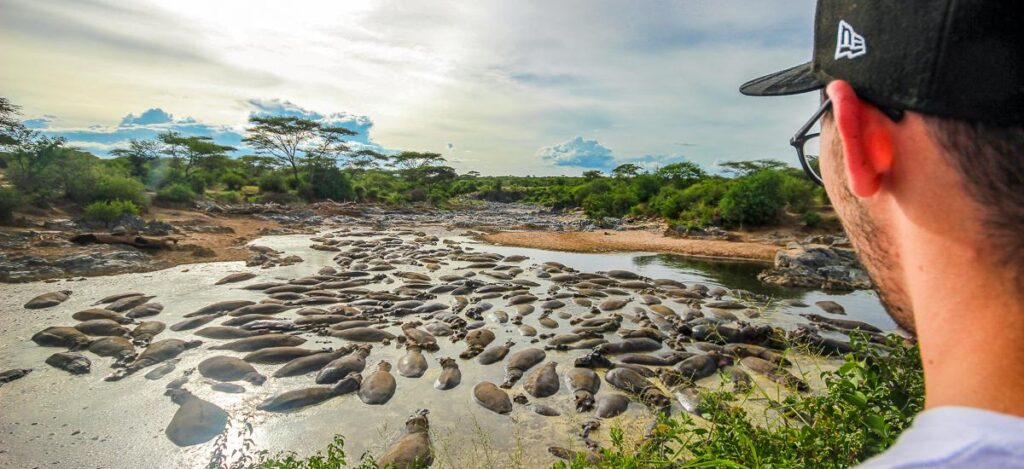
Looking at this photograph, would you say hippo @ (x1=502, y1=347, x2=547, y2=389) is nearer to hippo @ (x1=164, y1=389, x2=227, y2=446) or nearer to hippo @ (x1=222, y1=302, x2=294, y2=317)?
hippo @ (x1=164, y1=389, x2=227, y2=446)

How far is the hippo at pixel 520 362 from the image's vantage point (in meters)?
8.10

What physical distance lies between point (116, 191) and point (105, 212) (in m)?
3.25

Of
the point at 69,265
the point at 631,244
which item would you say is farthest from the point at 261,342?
the point at 631,244

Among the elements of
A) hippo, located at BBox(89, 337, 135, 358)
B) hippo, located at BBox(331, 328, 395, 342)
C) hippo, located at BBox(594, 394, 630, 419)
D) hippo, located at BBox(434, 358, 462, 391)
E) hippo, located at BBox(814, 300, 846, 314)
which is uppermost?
hippo, located at BBox(89, 337, 135, 358)

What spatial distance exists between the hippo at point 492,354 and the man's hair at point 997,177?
8456 millimetres

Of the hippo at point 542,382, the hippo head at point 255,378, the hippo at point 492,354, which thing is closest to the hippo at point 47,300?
the hippo head at point 255,378

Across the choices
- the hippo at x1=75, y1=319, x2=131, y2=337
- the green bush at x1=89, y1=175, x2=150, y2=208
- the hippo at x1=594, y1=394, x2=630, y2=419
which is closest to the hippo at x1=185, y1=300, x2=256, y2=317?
the hippo at x1=75, y1=319, x2=131, y2=337

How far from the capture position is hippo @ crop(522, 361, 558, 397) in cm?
757

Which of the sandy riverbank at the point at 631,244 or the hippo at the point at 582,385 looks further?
the sandy riverbank at the point at 631,244

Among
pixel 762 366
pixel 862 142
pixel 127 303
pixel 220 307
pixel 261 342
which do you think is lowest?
pixel 762 366

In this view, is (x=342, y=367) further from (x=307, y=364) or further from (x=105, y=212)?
(x=105, y=212)

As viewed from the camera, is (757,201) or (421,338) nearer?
(421,338)

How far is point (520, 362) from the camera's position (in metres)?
8.68

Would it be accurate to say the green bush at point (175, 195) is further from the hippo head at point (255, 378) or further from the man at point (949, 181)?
the man at point (949, 181)
